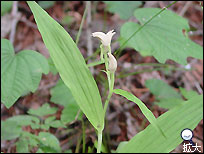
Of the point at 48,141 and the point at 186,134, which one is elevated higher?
the point at 186,134

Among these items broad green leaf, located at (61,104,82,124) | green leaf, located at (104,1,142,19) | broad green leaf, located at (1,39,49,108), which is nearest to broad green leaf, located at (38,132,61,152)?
broad green leaf, located at (61,104,82,124)

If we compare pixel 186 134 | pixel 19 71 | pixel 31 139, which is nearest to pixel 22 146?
pixel 31 139

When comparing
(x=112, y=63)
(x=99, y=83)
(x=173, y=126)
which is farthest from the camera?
(x=99, y=83)

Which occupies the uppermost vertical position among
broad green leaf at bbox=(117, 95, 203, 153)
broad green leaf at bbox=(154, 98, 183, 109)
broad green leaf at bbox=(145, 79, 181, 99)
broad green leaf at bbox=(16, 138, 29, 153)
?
broad green leaf at bbox=(117, 95, 203, 153)

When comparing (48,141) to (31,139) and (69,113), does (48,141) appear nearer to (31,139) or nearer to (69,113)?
(31,139)

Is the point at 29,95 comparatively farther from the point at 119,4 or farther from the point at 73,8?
the point at 73,8

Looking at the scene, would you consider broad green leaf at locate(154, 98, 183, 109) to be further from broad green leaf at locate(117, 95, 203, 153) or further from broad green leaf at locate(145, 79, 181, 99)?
broad green leaf at locate(117, 95, 203, 153)

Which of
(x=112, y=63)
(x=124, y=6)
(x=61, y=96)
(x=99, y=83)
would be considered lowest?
(x=99, y=83)
